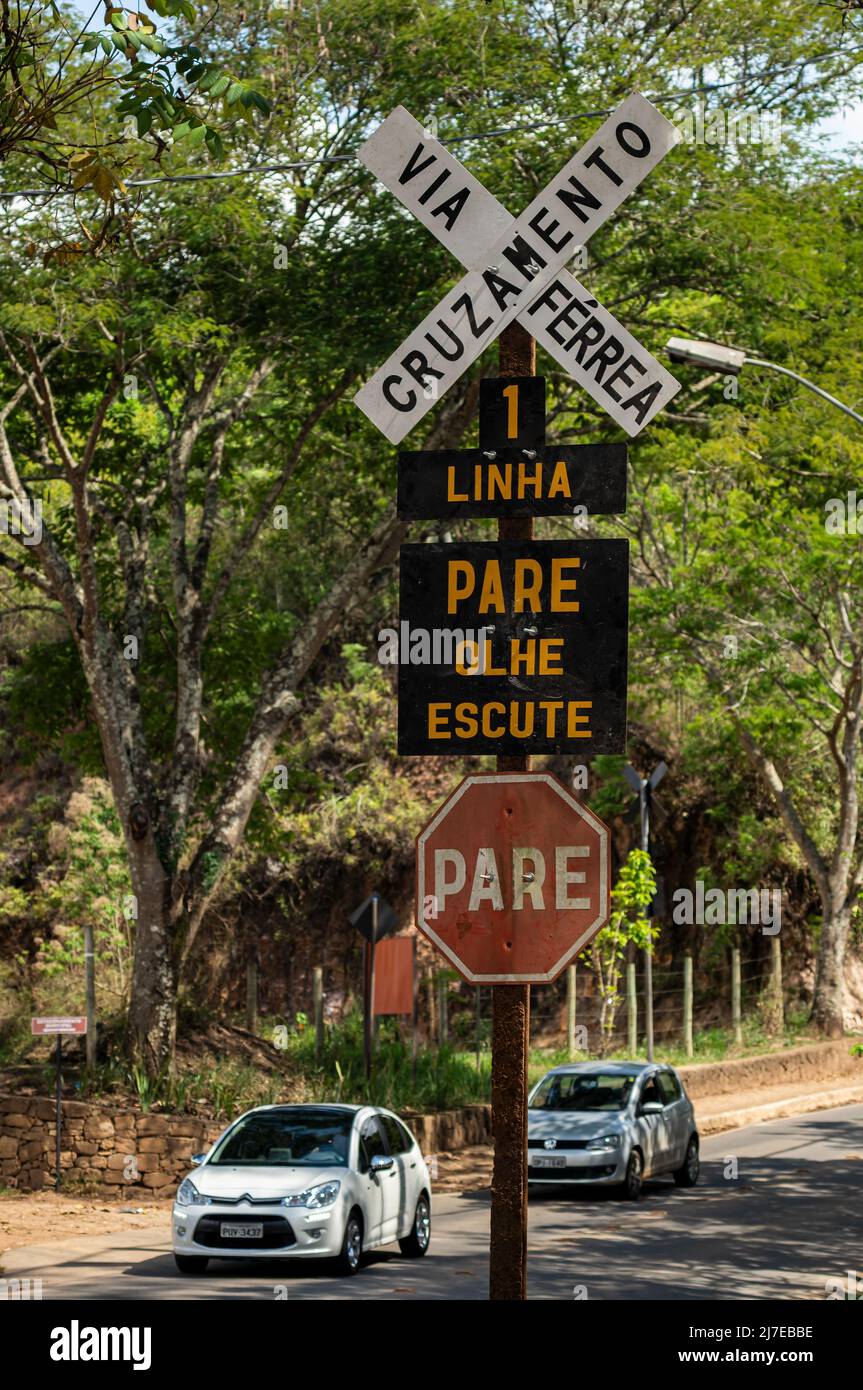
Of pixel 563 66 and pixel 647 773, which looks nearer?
pixel 563 66

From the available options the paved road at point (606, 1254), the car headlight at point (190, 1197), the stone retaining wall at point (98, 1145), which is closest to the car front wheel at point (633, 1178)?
the paved road at point (606, 1254)

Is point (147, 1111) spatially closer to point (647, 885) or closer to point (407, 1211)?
point (407, 1211)

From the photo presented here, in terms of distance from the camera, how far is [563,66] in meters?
21.5

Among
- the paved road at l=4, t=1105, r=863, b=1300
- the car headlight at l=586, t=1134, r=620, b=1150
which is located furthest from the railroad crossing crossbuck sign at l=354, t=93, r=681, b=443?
the car headlight at l=586, t=1134, r=620, b=1150

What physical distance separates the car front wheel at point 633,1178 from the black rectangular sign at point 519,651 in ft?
47.9

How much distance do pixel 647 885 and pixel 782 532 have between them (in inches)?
290

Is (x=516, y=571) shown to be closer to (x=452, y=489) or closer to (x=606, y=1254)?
(x=452, y=489)

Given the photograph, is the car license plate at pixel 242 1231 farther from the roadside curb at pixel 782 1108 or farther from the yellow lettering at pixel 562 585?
the roadside curb at pixel 782 1108

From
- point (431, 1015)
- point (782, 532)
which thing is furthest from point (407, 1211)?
point (431, 1015)

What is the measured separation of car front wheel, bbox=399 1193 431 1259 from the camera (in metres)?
16.1

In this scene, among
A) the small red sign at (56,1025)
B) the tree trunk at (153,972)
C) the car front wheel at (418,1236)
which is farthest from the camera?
the tree trunk at (153,972)

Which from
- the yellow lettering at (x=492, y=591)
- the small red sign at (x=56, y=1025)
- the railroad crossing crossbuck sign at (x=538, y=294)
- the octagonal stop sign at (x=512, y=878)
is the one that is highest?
the railroad crossing crossbuck sign at (x=538, y=294)

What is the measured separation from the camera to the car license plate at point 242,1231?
1461cm

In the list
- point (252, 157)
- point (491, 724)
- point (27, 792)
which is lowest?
point (491, 724)
